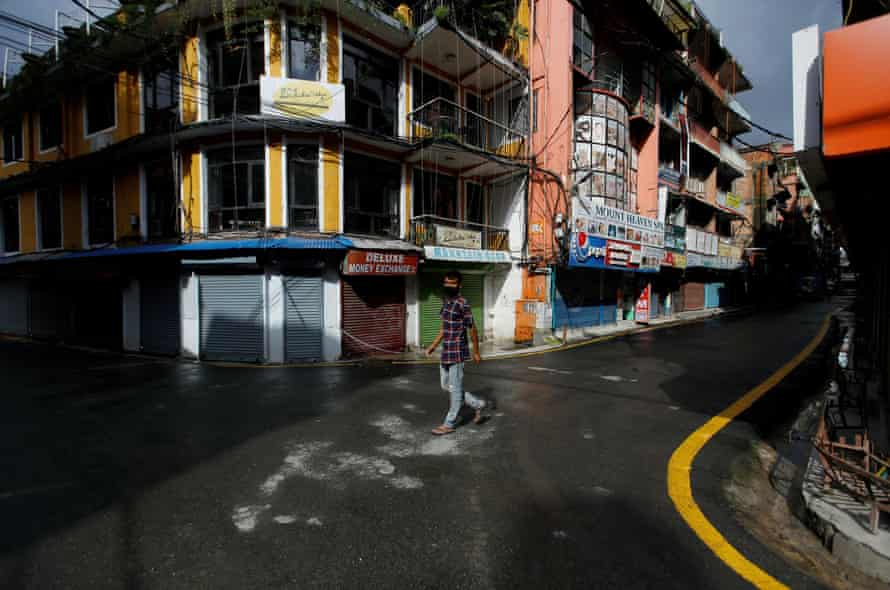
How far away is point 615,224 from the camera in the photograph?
1634 cm

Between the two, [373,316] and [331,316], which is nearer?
[331,316]

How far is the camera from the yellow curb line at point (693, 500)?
254 centimetres

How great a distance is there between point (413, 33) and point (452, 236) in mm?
6276

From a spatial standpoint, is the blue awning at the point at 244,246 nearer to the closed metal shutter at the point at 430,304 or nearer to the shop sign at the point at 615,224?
the closed metal shutter at the point at 430,304

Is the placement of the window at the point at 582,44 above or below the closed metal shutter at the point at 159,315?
above

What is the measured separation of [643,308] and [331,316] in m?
15.1

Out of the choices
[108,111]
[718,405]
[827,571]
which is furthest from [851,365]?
[108,111]

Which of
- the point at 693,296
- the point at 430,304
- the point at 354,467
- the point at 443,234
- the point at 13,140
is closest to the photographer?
the point at 354,467

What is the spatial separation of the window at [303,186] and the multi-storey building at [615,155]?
8.00m

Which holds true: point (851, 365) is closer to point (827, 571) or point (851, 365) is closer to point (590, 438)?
point (590, 438)

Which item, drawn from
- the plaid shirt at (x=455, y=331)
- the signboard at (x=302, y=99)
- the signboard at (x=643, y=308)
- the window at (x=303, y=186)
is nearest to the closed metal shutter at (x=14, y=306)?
the window at (x=303, y=186)

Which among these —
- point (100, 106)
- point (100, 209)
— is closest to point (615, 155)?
point (100, 106)

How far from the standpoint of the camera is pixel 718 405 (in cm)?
627

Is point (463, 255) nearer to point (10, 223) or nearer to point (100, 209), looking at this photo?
point (100, 209)
